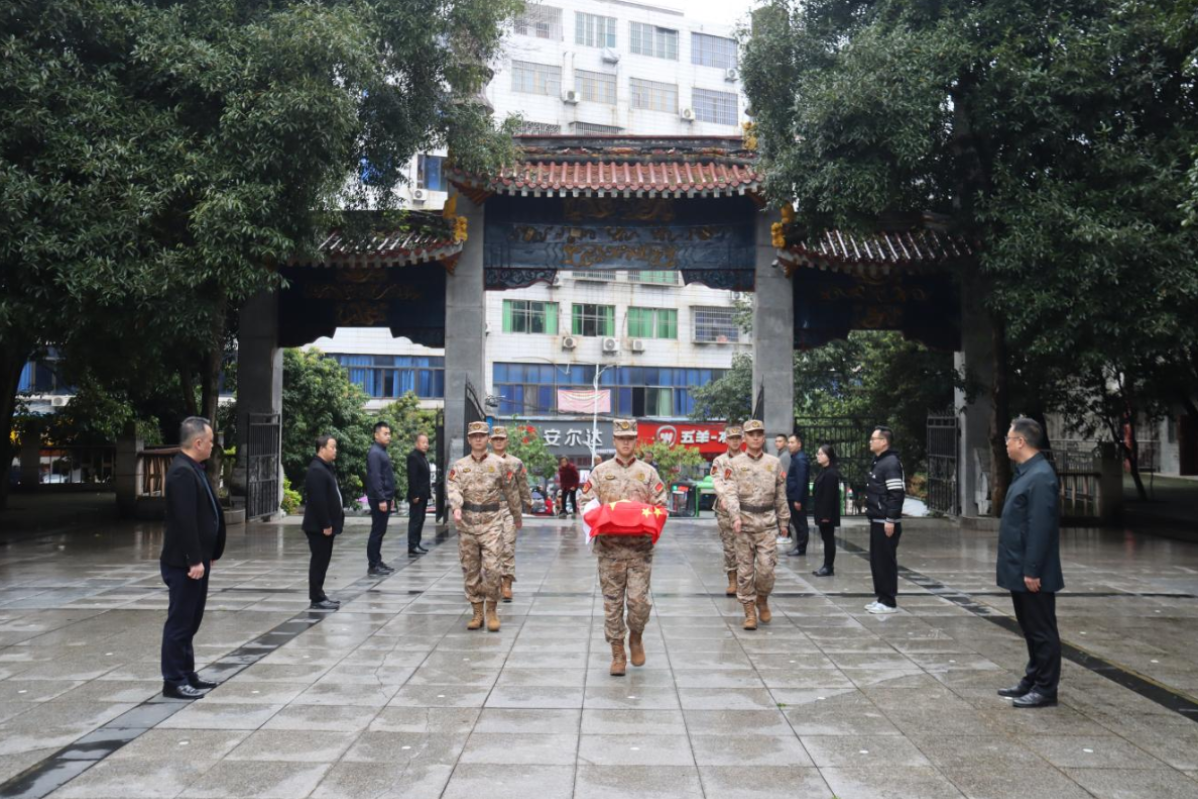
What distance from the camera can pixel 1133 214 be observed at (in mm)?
14195

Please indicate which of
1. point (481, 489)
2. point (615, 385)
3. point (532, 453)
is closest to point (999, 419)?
point (481, 489)

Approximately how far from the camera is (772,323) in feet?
63.4

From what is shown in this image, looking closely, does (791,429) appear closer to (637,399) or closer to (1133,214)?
(1133,214)

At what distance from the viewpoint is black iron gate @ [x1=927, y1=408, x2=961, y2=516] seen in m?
19.5

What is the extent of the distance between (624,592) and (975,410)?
13760mm

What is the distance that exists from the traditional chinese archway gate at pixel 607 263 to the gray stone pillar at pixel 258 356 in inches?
1.0

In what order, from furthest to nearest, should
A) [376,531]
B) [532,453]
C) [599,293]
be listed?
[599,293], [532,453], [376,531]

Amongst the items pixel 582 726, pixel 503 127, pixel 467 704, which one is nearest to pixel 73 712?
pixel 467 704

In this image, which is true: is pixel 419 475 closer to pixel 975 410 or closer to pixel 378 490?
pixel 378 490

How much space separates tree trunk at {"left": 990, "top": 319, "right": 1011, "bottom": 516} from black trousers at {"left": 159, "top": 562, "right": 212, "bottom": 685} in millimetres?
14638

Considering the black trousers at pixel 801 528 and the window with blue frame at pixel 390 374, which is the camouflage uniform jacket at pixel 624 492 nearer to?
the black trousers at pixel 801 528

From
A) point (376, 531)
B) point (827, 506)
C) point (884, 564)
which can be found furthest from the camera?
point (827, 506)

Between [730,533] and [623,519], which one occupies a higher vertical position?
[623,519]

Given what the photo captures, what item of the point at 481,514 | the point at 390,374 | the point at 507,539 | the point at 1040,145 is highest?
the point at 1040,145
